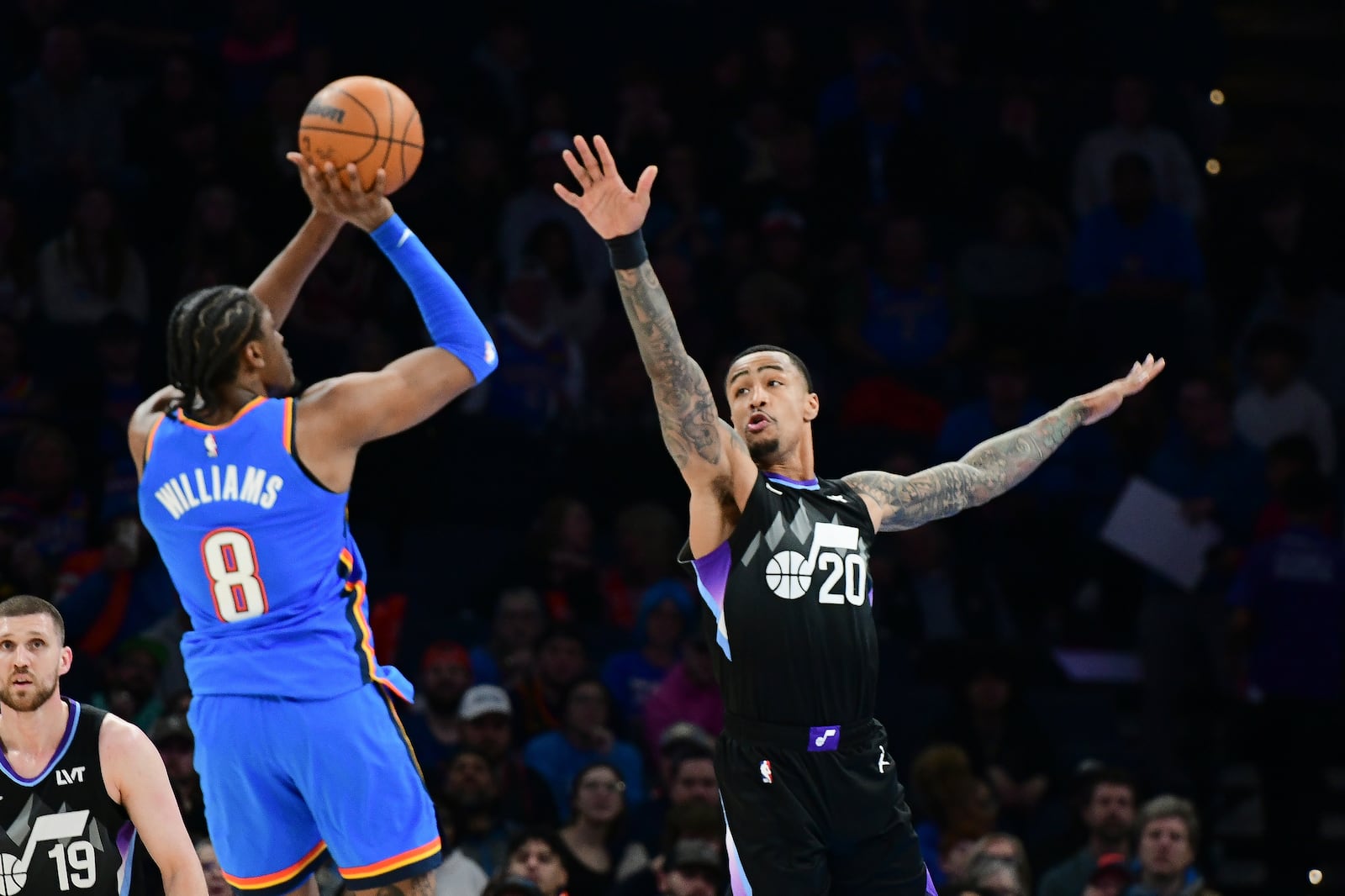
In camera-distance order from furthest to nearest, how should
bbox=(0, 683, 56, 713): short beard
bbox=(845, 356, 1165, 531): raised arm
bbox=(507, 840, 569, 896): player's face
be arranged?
1. bbox=(507, 840, 569, 896): player's face
2. bbox=(845, 356, 1165, 531): raised arm
3. bbox=(0, 683, 56, 713): short beard

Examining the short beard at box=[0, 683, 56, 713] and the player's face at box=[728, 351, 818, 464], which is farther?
the player's face at box=[728, 351, 818, 464]

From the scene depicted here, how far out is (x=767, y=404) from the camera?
21.6 ft

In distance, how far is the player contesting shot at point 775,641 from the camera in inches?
241

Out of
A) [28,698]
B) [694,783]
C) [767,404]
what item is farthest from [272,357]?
[694,783]

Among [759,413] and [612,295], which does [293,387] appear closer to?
[759,413]

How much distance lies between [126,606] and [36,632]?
5.16m

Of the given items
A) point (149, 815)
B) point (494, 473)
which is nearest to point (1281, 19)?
point (494, 473)

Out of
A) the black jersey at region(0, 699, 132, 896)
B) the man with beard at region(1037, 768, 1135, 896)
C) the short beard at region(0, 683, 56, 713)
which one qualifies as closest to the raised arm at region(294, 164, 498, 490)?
the short beard at region(0, 683, 56, 713)

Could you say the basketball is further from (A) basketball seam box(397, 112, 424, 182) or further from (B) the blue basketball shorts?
(B) the blue basketball shorts

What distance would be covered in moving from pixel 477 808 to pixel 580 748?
93 cm

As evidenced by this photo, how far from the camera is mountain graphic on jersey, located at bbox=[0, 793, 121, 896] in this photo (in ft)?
20.0

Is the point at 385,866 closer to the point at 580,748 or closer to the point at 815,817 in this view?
the point at 815,817

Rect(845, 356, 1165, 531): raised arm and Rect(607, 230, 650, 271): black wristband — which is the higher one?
Rect(607, 230, 650, 271): black wristband

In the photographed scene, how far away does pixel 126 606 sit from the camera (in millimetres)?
11125
